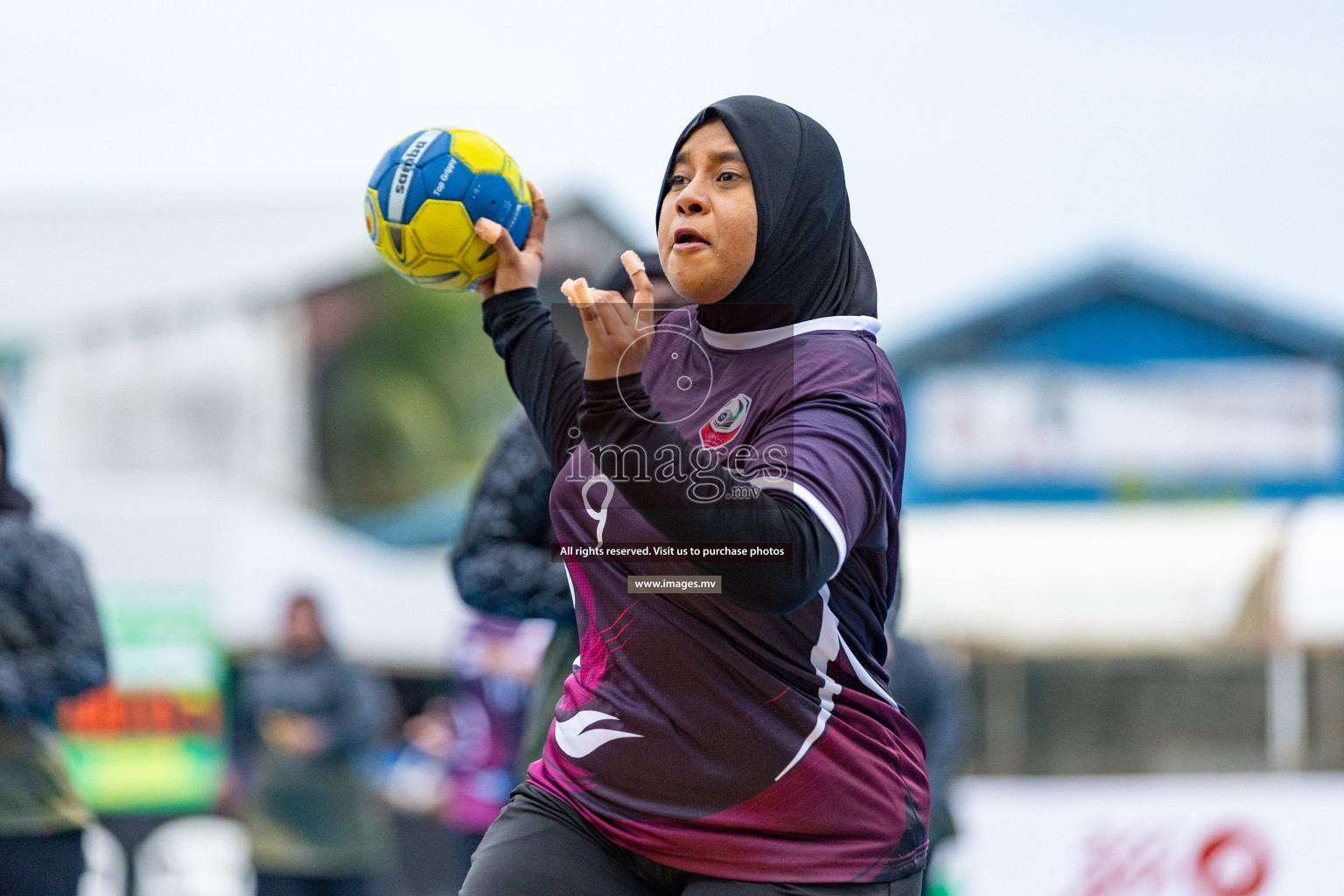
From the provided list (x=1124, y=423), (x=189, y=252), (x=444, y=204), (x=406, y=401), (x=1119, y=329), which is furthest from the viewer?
(x=406, y=401)

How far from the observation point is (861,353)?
2127mm

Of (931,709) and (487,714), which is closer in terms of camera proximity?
(931,709)

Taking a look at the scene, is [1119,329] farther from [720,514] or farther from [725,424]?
[720,514]

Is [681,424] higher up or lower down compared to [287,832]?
higher up

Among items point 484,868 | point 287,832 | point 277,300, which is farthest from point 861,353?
point 277,300

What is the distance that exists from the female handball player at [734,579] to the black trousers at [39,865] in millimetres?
2262

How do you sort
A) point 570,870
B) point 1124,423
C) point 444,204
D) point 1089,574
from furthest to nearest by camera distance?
point 1124,423, point 1089,574, point 444,204, point 570,870

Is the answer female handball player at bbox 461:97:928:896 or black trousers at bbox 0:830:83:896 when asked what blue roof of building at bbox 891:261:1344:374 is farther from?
female handball player at bbox 461:97:928:896

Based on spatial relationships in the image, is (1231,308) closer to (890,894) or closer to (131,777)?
(131,777)

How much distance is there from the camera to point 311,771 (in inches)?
313

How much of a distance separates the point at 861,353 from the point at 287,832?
6369mm

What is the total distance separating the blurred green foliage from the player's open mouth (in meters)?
20.5

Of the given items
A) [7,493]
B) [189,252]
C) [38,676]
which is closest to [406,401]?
[189,252]

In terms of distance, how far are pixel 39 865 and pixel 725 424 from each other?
2.78m
